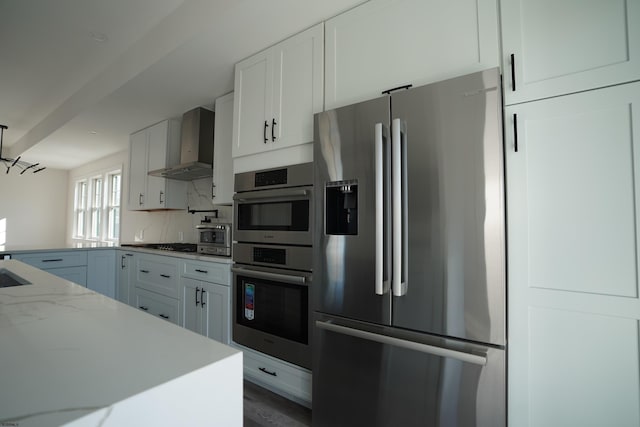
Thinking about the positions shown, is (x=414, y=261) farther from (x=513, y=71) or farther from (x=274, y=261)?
(x=274, y=261)

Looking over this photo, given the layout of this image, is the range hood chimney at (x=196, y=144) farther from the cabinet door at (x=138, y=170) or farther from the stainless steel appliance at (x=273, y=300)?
the stainless steel appliance at (x=273, y=300)

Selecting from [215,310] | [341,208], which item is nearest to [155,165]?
[215,310]

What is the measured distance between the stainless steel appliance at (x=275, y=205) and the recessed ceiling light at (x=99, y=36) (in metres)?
1.60

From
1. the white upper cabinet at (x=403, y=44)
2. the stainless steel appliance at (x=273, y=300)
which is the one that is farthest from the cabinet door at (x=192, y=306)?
the white upper cabinet at (x=403, y=44)

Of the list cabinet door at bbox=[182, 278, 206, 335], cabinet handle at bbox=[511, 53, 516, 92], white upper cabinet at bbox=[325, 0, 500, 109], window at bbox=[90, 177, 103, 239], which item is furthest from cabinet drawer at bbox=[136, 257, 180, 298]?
window at bbox=[90, 177, 103, 239]

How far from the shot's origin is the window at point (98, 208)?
5758 mm

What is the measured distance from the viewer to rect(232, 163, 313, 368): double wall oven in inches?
71.6

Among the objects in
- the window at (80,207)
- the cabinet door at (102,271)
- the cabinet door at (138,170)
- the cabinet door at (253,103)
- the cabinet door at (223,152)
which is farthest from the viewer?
the window at (80,207)

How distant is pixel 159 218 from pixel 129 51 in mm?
2451

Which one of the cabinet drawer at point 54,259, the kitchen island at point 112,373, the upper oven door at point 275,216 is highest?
the upper oven door at point 275,216

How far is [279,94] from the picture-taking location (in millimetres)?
2010

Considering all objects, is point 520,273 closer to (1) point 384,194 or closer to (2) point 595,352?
(2) point 595,352

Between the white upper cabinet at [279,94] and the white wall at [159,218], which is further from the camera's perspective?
the white wall at [159,218]

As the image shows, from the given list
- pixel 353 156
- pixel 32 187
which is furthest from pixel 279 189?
pixel 32 187
